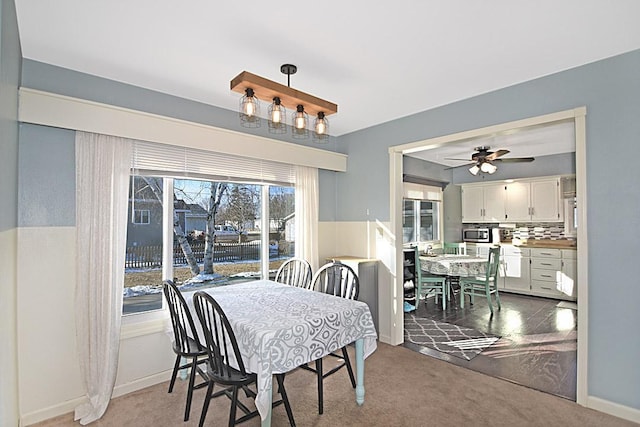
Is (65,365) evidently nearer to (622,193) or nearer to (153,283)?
(153,283)

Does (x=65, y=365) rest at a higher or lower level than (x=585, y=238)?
lower

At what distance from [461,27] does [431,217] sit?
15.7 ft

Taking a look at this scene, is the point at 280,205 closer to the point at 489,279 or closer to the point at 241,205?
the point at 241,205

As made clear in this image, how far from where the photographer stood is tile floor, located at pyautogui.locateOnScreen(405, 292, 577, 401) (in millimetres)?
2926

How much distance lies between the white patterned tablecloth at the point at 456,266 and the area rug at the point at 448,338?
856 mm

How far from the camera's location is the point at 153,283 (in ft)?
9.85

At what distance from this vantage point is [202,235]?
131 inches

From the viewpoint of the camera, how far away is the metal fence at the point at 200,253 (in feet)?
9.52

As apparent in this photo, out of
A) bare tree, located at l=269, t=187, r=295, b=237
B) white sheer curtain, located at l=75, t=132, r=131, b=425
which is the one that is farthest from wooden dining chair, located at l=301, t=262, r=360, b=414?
white sheer curtain, located at l=75, t=132, r=131, b=425

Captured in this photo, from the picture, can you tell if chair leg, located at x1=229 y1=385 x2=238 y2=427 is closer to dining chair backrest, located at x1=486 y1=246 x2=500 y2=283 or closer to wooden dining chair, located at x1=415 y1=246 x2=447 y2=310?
wooden dining chair, located at x1=415 y1=246 x2=447 y2=310

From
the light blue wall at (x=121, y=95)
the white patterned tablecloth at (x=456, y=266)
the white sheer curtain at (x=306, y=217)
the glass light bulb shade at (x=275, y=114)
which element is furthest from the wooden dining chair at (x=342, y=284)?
the white patterned tablecloth at (x=456, y=266)

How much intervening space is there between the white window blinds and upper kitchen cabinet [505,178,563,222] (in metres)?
4.68

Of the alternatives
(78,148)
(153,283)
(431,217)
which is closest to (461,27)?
(78,148)

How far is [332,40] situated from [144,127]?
5.55 ft
